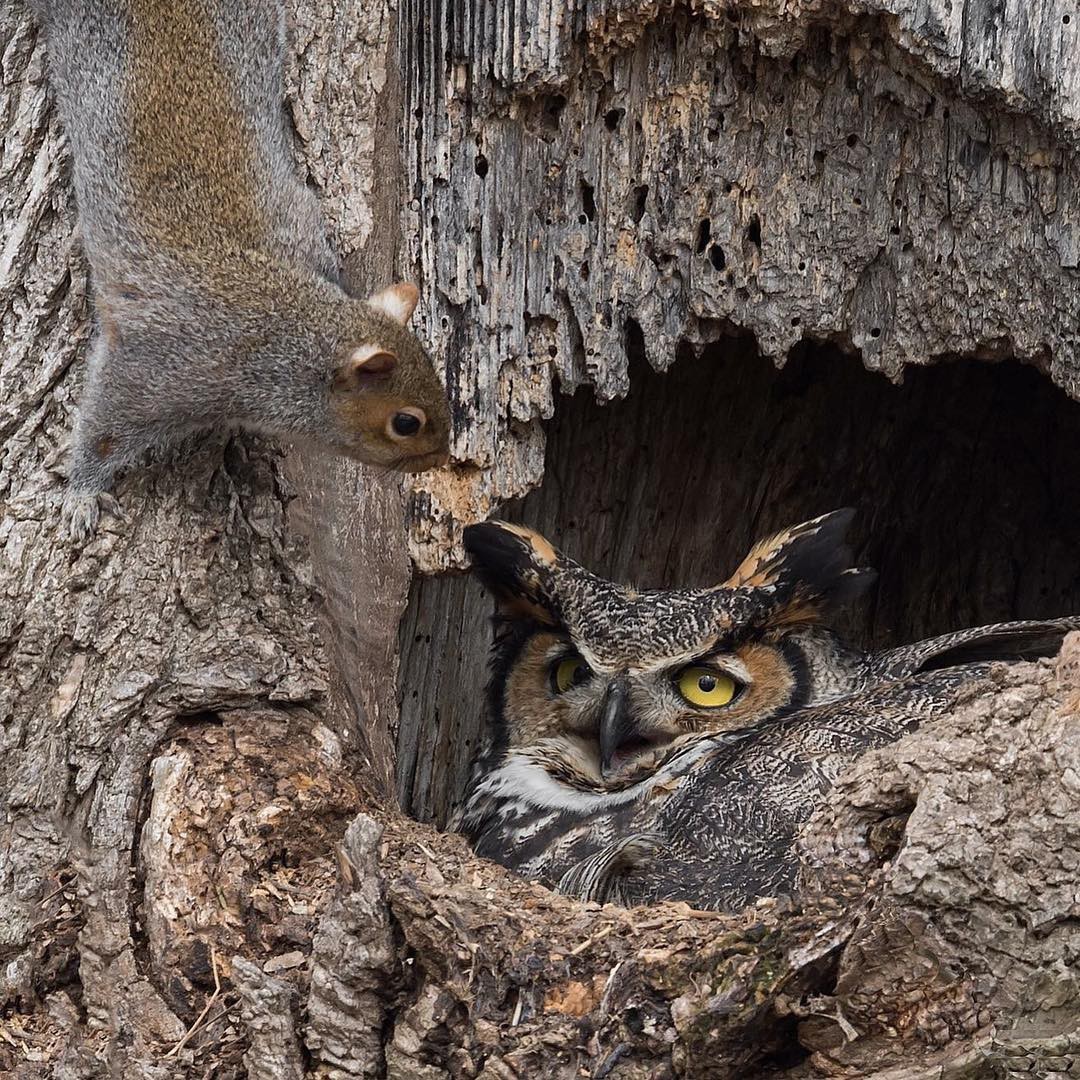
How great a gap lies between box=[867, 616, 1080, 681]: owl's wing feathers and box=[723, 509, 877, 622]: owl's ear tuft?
208 mm

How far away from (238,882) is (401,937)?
42 centimetres

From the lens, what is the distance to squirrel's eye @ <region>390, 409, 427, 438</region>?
122 inches

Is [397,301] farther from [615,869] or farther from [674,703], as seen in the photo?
[615,869]

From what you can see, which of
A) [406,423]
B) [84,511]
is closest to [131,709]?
[84,511]

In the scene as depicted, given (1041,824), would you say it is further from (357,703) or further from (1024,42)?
(1024,42)

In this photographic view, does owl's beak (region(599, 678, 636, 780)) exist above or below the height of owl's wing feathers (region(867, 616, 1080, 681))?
below

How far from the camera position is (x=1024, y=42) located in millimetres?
3041

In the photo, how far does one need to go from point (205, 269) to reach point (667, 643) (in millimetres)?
1207

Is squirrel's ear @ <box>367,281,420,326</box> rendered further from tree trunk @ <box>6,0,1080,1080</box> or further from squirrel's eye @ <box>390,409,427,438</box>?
squirrel's eye @ <box>390,409,427,438</box>

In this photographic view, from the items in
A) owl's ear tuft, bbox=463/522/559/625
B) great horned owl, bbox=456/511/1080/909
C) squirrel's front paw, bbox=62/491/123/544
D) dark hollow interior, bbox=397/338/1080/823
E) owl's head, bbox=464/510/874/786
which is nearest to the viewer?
squirrel's front paw, bbox=62/491/123/544

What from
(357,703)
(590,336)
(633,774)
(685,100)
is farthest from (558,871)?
(685,100)

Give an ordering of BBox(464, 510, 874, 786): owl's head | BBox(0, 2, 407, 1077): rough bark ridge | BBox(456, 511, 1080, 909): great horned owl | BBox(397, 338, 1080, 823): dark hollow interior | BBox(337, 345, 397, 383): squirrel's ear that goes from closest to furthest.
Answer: BBox(0, 2, 407, 1077): rough bark ridge → BBox(456, 511, 1080, 909): great horned owl → BBox(337, 345, 397, 383): squirrel's ear → BBox(464, 510, 874, 786): owl's head → BBox(397, 338, 1080, 823): dark hollow interior

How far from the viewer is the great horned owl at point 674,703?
9.38 feet

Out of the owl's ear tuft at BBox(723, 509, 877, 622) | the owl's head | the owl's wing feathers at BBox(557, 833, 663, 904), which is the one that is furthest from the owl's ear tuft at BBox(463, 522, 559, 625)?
the owl's wing feathers at BBox(557, 833, 663, 904)
